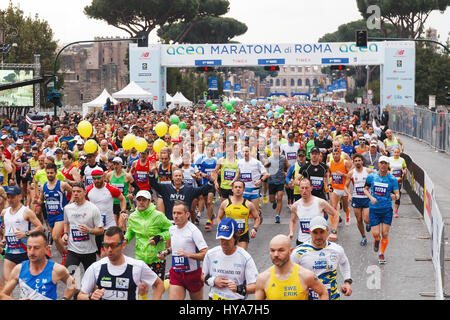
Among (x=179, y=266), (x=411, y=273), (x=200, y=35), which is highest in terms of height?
(x=200, y=35)

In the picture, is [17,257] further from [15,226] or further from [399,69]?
[399,69]

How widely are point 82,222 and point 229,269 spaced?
2975mm

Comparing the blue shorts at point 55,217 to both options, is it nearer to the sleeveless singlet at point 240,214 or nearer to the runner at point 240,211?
the runner at point 240,211

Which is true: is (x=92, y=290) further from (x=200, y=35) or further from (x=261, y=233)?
(x=200, y=35)

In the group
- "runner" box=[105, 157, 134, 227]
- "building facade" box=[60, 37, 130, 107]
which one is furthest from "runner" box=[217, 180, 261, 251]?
"building facade" box=[60, 37, 130, 107]

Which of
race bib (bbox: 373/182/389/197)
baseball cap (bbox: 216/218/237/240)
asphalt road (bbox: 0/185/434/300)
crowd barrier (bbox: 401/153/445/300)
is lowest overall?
asphalt road (bbox: 0/185/434/300)

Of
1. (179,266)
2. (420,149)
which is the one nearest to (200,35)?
(420,149)

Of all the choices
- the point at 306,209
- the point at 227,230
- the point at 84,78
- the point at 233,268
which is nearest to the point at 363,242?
the point at 306,209

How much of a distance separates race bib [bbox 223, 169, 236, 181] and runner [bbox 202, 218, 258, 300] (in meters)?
7.48

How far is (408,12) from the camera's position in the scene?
6938 centimetres

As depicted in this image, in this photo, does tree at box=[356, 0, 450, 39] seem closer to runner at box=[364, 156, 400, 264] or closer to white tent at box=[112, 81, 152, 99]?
white tent at box=[112, 81, 152, 99]

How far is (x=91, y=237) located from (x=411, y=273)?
4952 mm

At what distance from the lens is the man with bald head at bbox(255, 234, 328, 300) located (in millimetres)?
5539
